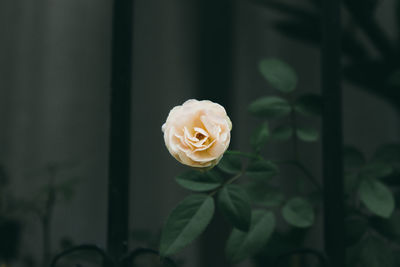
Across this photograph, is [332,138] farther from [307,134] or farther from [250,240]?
[250,240]

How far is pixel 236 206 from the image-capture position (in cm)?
40

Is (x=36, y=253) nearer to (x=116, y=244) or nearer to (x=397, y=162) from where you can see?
(x=116, y=244)

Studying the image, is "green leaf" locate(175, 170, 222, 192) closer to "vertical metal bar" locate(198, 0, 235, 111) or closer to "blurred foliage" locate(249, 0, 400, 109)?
"blurred foliage" locate(249, 0, 400, 109)

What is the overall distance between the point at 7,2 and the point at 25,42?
13 centimetres

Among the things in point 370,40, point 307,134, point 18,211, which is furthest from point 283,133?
point 18,211

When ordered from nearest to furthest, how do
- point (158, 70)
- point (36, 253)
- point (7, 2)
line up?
1. point (36, 253)
2. point (7, 2)
3. point (158, 70)

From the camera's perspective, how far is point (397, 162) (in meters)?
0.60

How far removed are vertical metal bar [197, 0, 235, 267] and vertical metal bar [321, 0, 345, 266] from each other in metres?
0.83

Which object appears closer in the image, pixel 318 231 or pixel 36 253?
pixel 36 253

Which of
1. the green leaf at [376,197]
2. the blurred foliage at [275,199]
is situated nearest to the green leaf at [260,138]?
the blurred foliage at [275,199]

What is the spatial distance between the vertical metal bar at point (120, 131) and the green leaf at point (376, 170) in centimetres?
31

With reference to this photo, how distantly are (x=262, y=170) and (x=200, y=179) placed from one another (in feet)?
0.23

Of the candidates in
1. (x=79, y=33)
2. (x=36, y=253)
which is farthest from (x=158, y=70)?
(x=36, y=253)

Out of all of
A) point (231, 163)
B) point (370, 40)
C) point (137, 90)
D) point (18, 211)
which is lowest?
point (18, 211)
